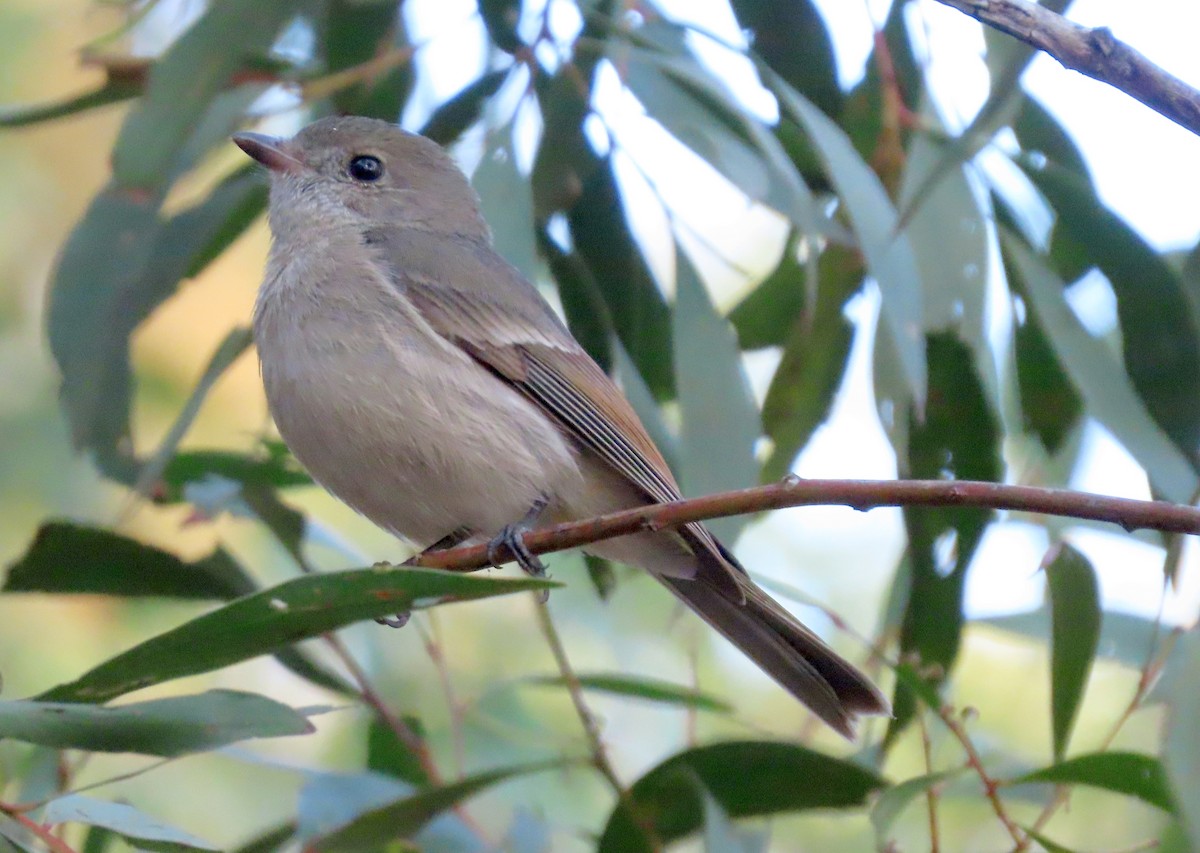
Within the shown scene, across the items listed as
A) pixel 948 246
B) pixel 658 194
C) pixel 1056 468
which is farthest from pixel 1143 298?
pixel 658 194

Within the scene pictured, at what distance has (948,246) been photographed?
306 cm

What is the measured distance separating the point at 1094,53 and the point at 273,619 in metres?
1.41

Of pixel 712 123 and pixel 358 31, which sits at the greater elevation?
pixel 358 31

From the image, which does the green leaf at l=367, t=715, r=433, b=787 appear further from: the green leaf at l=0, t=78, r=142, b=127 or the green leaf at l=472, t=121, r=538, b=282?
the green leaf at l=0, t=78, r=142, b=127

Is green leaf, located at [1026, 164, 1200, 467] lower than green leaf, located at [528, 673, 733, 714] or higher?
higher

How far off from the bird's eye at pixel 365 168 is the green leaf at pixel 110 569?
3.13 ft

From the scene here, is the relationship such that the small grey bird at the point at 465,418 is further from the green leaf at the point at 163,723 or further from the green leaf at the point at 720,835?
the green leaf at the point at 163,723

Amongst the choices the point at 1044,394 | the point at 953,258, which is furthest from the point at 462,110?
the point at 1044,394

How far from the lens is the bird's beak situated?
3230mm

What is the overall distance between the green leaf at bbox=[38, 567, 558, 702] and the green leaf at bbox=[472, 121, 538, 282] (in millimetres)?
1103

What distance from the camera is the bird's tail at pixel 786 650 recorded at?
276 centimetres

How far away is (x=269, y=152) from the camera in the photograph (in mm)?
3234

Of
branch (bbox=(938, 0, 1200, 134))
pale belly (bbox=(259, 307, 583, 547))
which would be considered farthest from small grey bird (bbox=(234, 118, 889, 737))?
branch (bbox=(938, 0, 1200, 134))

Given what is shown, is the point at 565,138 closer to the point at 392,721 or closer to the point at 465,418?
the point at 465,418
